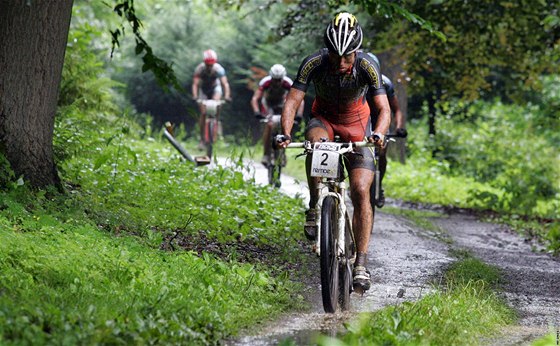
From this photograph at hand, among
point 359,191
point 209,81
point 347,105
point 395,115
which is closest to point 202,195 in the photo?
point 395,115

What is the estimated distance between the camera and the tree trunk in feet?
28.6

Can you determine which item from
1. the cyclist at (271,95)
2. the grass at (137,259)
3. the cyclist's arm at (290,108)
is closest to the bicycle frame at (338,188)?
the cyclist's arm at (290,108)

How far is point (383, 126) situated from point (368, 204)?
0.60 m

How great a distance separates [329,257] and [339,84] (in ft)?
5.34

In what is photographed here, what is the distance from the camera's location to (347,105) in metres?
8.12

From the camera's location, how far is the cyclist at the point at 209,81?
1920 cm

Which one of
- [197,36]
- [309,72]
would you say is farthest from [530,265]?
[197,36]

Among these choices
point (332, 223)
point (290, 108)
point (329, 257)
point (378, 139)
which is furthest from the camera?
point (290, 108)

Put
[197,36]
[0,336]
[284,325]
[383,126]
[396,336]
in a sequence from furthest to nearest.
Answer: [197,36] < [383,126] < [284,325] < [396,336] < [0,336]

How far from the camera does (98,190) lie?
1034 cm

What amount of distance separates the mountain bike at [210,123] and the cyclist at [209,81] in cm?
11

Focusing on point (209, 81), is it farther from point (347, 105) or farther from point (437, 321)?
point (437, 321)

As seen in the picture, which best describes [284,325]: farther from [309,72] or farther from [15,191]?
[15,191]

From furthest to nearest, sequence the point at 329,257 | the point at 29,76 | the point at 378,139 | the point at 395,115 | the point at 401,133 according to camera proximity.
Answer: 1. the point at 395,115
2. the point at 401,133
3. the point at 29,76
4. the point at 378,139
5. the point at 329,257
